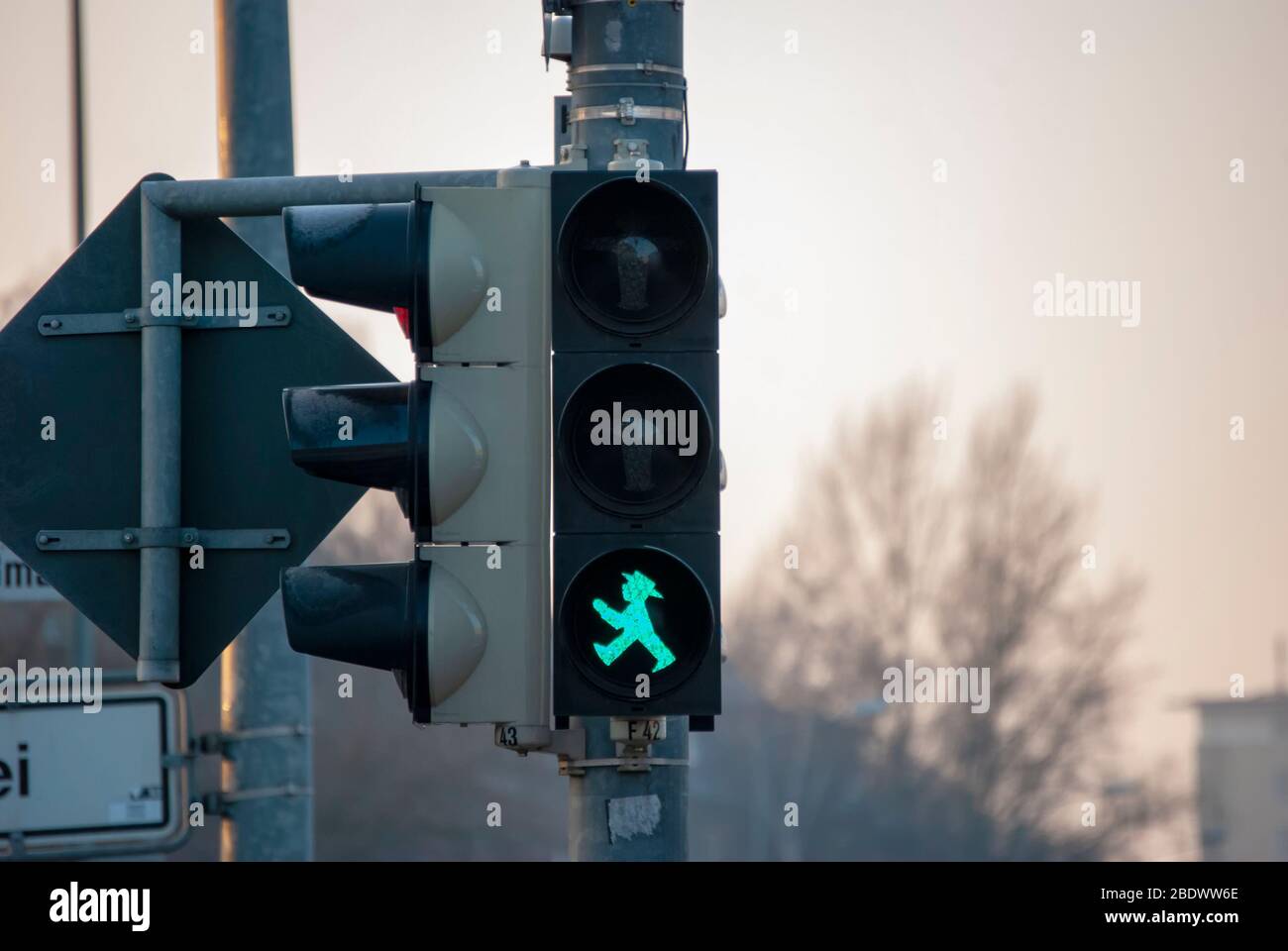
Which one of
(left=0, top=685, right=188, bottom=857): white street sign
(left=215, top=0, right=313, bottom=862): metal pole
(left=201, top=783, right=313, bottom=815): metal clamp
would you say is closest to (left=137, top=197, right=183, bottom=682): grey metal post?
(left=215, top=0, right=313, bottom=862): metal pole

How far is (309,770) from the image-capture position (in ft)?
29.7

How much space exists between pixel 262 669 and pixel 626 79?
147 inches

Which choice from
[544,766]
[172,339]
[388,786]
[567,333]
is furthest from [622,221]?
[544,766]

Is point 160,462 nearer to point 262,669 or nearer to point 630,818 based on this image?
point 630,818

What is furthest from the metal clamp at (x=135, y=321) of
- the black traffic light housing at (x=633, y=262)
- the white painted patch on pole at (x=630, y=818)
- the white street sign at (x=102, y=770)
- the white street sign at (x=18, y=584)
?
the white street sign at (x=18, y=584)

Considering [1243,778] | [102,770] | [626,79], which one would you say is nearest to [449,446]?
[626,79]

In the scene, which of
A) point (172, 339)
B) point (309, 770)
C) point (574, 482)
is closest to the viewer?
point (574, 482)

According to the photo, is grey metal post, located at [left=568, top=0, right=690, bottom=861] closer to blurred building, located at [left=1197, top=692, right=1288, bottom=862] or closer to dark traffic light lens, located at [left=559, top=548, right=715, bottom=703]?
dark traffic light lens, located at [left=559, top=548, right=715, bottom=703]

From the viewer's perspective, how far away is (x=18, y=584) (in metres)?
11.2

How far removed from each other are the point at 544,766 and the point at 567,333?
58.5 meters

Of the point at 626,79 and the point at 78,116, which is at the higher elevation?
the point at 78,116

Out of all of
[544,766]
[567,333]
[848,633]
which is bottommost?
[544,766]

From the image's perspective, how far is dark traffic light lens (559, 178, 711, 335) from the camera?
523 centimetres
